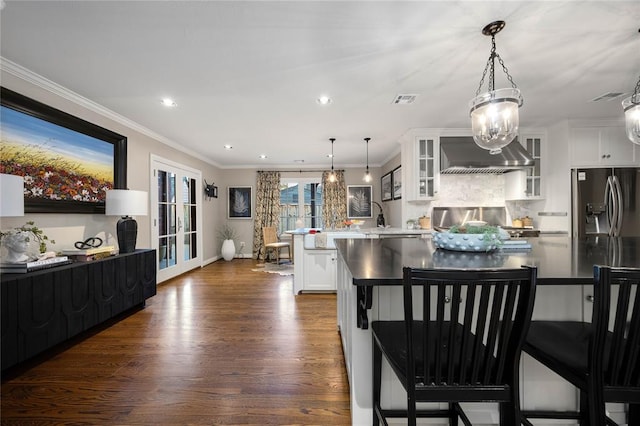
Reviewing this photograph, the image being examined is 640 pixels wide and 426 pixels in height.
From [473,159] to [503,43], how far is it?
6.91 feet

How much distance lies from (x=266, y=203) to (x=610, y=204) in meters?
6.19

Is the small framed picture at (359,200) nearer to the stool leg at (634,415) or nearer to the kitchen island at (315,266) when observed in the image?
the kitchen island at (315,266)

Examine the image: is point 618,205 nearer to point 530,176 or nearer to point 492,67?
point 530,176

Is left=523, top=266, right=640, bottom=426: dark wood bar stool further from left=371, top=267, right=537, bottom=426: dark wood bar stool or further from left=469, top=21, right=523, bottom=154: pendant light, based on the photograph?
left=469, top=21, right=523, bottom=154: pendant light

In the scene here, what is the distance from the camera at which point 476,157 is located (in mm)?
3990

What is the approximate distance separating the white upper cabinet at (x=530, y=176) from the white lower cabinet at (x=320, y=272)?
2.98 m

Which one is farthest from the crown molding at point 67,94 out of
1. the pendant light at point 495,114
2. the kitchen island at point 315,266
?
the pendant light at point 495,114

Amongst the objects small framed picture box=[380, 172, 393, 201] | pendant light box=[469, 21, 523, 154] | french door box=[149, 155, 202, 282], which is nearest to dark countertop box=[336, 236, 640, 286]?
pendant light box=[469, 21, 523, 154]

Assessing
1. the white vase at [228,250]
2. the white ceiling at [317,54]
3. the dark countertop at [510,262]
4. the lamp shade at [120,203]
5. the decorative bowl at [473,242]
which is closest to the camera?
the dark countertop at [510,262]

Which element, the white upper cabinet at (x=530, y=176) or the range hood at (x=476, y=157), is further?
the white upper cabinet at (x=530, y=176)

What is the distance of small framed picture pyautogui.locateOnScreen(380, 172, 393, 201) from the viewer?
628cm

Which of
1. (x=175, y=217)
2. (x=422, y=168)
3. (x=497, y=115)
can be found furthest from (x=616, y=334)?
(x=175, y=217)

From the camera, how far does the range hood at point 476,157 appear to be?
390cm

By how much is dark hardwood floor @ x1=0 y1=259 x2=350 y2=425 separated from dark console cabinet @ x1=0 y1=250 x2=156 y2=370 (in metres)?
0.19
